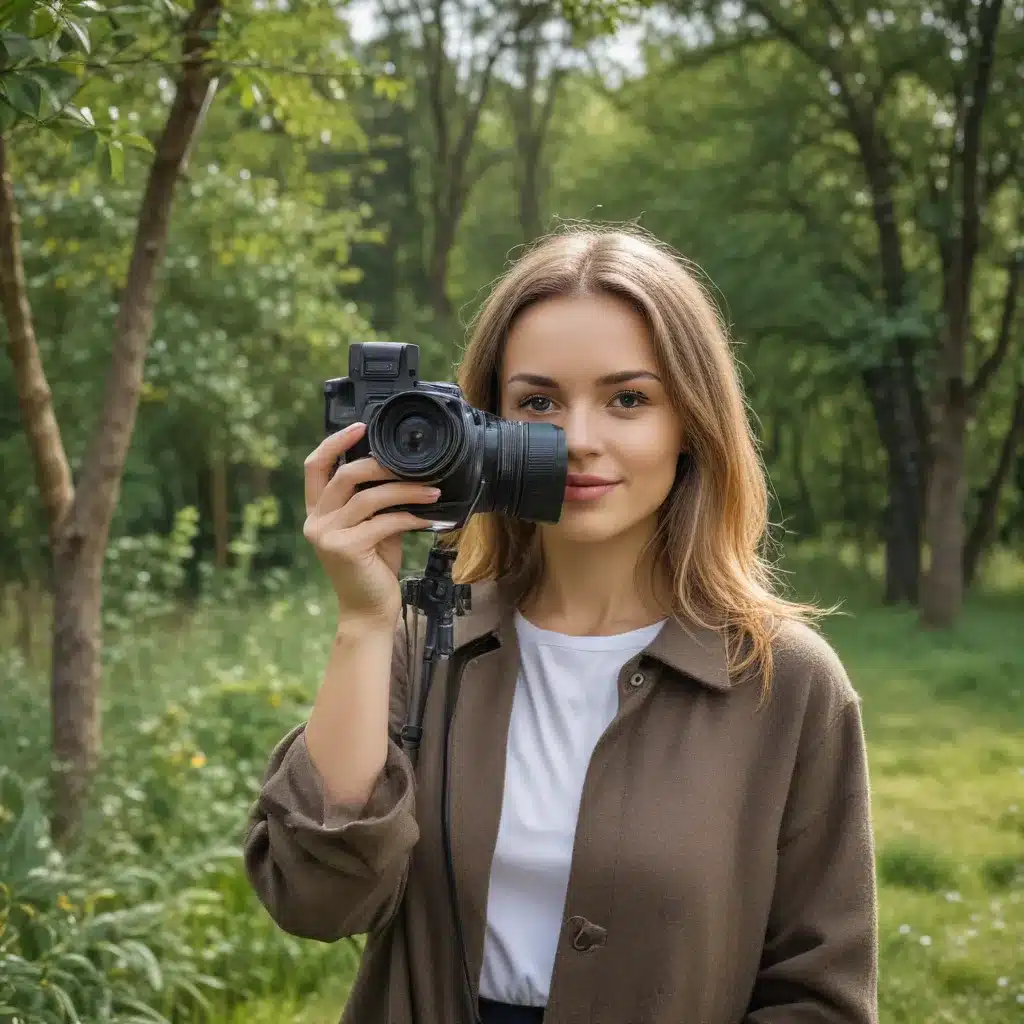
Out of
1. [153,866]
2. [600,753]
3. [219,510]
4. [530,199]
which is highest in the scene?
[530,199]

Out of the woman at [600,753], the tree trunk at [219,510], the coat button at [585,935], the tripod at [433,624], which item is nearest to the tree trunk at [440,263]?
the tree trunk at [219,510]

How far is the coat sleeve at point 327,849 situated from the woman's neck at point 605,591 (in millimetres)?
386

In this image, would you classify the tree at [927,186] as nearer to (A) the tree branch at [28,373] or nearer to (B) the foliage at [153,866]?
(B) the foliage at [153,866]

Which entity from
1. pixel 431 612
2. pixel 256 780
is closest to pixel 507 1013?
pixel 431 612

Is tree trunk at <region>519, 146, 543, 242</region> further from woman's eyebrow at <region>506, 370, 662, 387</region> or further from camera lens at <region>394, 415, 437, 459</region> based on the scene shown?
camera lens at <region>394, 415, 437, 459</region>

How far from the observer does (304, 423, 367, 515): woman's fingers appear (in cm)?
169

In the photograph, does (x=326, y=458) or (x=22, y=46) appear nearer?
(x=326, y=458)

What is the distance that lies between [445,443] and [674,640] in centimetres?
47

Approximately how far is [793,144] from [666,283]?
492 inches

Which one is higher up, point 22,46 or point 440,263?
point 440,263

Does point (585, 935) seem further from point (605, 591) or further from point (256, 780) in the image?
point (256, 780)

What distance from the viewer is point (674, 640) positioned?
1.83 meters

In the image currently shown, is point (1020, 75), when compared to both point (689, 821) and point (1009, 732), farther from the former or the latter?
point (689, 821)

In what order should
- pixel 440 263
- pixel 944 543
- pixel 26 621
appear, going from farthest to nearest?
1. pixel 440 263
2. pixel 944 543
3. pixel 26 621
